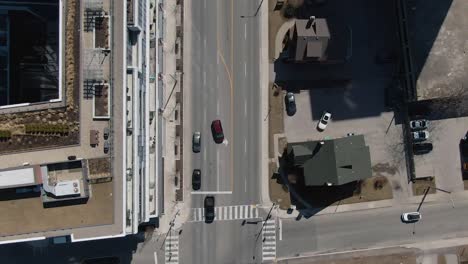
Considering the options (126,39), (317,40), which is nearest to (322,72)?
(317,40)

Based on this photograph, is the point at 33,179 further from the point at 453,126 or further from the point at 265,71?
the point at 453,126

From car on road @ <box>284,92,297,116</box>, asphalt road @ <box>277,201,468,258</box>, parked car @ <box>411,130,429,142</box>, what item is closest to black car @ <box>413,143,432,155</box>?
parked car @ <box>411,130,429,142</box>

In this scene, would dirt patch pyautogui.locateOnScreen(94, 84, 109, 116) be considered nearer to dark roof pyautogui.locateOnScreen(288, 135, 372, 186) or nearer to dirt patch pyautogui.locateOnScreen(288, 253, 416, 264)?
dark roof pyautogui.locateOnScreen(288, 135, 372, 186)

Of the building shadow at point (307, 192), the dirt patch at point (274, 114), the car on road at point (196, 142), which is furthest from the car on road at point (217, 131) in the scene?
the building shadow at point (307, 192)

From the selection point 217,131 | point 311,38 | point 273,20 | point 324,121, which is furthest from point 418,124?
point 217,131

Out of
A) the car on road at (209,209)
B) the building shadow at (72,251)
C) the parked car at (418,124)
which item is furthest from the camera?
the parked car at (418,124)

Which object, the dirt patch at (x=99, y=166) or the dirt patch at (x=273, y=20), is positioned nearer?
the dirt patch at (x=99, y=166)

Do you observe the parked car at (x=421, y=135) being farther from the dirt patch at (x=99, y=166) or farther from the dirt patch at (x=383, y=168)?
the dirt patch at (x=99, y=166)
